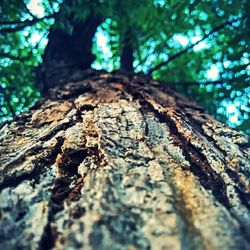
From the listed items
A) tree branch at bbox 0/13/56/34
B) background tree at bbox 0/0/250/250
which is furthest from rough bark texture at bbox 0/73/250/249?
tree branch at bbox 0/13/56/34

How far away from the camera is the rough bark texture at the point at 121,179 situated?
3.51 feet

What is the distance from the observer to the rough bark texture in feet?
3.51

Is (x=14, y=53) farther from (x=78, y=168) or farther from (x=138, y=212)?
(x=138, y=212)

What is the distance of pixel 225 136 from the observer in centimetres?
212

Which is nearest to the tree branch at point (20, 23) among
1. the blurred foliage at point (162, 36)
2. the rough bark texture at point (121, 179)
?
the blurred foliage at point (162, 36)

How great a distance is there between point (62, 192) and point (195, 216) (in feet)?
1.72

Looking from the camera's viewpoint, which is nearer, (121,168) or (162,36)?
(121,168)

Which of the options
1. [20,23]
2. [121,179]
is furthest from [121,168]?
[20,23]

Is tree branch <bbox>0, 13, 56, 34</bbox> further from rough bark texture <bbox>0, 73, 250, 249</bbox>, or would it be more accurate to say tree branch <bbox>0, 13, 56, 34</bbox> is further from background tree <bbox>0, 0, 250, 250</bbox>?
rough bark texture <bbox>0, 73, 250, 249</bbox>

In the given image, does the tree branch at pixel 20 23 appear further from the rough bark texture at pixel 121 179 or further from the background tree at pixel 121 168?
the rough bark texture at pixel 121 179

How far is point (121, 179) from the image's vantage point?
1.33 m

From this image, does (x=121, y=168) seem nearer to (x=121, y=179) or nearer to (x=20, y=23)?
(x=121, y=179)

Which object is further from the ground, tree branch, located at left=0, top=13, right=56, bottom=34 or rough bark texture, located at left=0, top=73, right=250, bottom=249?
tree branch, located at left=0, top=13, right=56, bottom=34

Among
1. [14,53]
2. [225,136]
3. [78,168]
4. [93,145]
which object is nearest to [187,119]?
[225,136]
